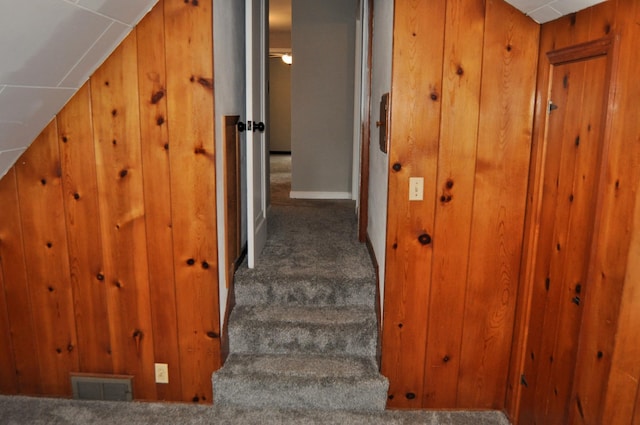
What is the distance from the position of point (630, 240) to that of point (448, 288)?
1.02 meters

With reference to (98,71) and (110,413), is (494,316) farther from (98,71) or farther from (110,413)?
(98,71)

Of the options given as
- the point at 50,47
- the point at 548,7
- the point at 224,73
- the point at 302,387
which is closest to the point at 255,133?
the point at 224,73

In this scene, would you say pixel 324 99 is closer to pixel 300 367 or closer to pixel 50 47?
pixel 300 367

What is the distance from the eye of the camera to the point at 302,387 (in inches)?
100

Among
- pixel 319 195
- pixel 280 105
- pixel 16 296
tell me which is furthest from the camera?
pixel 280 105

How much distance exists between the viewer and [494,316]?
2.55m

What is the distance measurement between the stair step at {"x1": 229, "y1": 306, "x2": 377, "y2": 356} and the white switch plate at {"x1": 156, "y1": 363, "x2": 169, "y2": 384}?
0.34 meters

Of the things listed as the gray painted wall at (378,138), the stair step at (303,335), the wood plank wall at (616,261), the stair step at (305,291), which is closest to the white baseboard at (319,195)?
the gray painted wall at (378,138)

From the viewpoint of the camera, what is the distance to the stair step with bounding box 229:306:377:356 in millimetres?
2709

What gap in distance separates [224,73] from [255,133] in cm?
55

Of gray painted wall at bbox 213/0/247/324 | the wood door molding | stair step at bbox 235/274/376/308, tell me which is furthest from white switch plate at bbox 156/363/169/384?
the wood door molding

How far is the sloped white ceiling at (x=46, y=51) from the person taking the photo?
66.6 inches

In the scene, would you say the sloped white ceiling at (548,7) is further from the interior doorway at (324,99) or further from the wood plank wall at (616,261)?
the interior doorway at (324,99)

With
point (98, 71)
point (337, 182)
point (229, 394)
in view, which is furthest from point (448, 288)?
point (337, 182)
